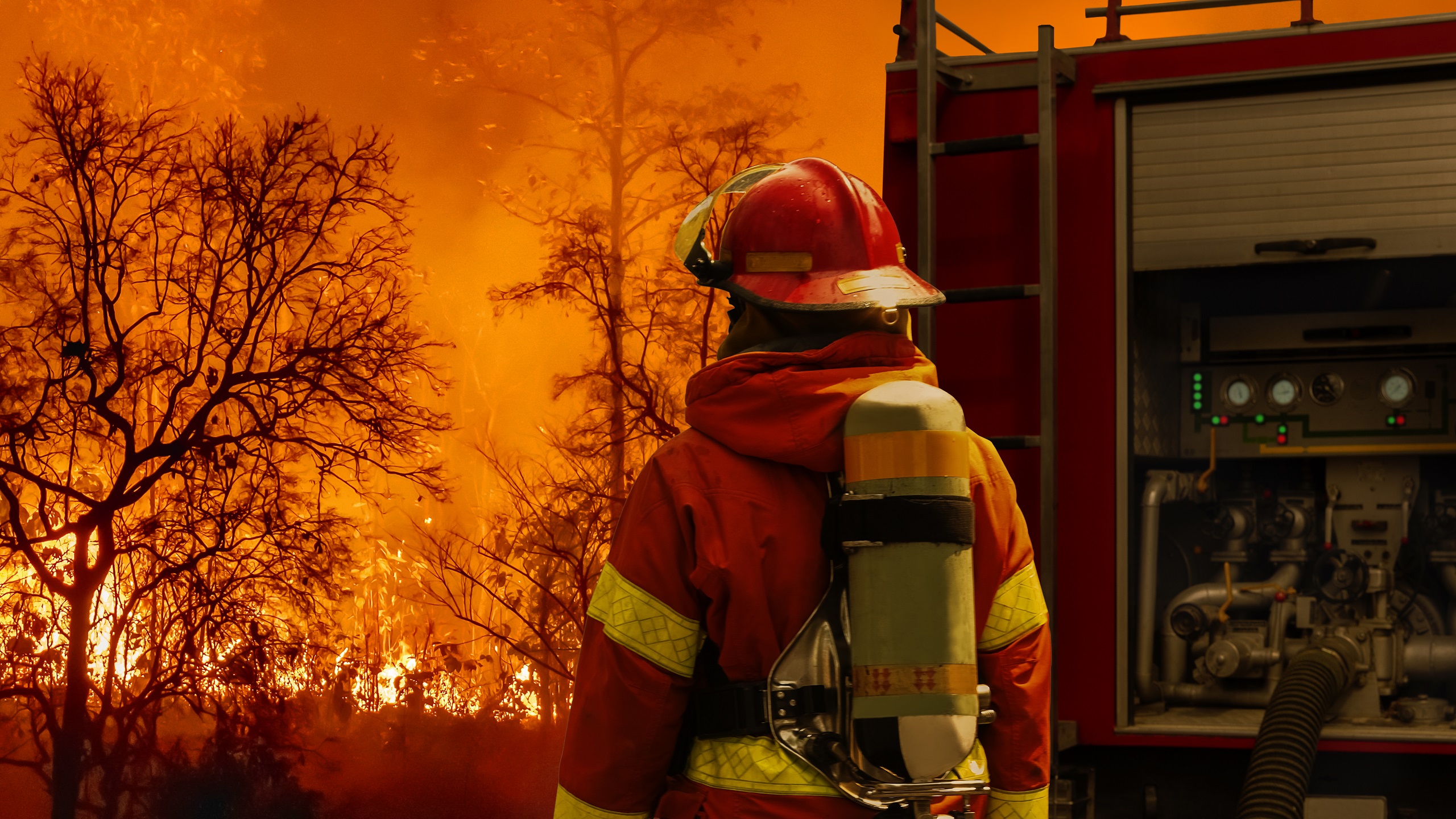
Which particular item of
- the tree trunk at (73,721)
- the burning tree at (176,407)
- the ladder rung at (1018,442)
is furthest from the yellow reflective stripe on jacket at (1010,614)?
the tree trunk at (73,721)

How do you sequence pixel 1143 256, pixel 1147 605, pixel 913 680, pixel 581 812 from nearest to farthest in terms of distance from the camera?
pixel 913 680
pixel 581 812
pixel 1143 256
pixel 1147 605

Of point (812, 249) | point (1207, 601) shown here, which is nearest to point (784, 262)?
point (812, 249)

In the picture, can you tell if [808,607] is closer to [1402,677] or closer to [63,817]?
[1402,677]

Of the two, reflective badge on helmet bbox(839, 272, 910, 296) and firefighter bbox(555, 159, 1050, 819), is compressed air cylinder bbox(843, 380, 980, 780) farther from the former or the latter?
reflective badge on helmet bbox(839, 272, 910, 296)

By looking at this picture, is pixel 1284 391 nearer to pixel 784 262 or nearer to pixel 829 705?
pixel 784 262

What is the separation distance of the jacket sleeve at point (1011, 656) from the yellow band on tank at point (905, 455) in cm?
19

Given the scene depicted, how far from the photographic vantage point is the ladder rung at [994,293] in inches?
140

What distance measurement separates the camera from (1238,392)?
14.6 ft

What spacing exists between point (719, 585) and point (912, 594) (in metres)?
0.23

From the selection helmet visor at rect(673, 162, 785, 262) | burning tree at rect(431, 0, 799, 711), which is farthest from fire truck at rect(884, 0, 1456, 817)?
burning tree at rect(431, 0, 799, 711)

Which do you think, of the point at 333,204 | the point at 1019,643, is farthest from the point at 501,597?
the point at 1019,643

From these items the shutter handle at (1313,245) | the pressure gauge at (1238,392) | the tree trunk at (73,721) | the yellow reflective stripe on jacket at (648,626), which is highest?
the shutter handle at (1313,245)

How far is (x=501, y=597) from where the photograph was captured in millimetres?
6152

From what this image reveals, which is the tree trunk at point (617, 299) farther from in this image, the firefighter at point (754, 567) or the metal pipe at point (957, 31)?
the firefighter at point (754, 567)
